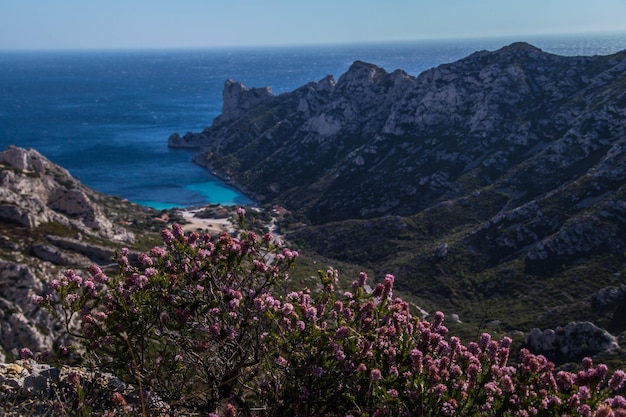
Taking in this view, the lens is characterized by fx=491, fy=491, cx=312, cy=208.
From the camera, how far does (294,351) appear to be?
304 inches

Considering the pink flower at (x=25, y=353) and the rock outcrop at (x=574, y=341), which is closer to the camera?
the pink flower at (x=25, y=353)

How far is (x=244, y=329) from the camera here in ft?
26.7

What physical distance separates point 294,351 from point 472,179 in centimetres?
8379

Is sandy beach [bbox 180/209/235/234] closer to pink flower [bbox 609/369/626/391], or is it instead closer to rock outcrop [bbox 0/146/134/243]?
rock outcrop [bbox 0/146/134/243]

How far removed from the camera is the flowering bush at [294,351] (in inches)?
268

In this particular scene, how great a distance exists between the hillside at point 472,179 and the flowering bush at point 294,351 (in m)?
38.8

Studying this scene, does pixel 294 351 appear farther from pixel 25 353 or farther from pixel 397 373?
pixel 25 353

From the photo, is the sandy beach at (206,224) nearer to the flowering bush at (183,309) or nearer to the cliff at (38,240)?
the cliff at (38,240)

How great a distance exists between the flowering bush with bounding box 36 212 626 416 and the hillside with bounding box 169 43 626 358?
38.8 metres

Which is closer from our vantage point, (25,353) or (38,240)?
(25,353)

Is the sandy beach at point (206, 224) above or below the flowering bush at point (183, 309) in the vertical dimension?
below

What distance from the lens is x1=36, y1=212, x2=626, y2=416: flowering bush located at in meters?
6.81

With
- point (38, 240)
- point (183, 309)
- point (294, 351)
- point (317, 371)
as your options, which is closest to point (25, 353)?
point (183, 309)

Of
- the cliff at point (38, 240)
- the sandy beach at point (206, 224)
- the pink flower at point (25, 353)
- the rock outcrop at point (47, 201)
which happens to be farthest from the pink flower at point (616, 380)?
the sandy beach at point (206, 224)
